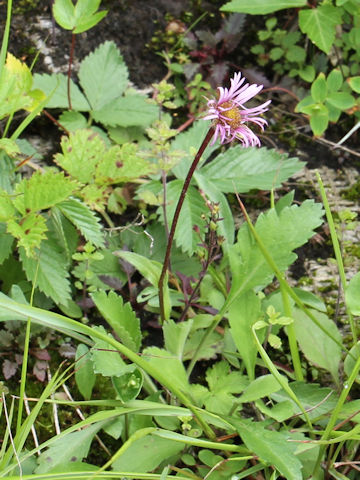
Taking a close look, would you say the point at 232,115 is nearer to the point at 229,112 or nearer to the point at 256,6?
the point at 229,112

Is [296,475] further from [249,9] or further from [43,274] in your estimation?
[249,9]

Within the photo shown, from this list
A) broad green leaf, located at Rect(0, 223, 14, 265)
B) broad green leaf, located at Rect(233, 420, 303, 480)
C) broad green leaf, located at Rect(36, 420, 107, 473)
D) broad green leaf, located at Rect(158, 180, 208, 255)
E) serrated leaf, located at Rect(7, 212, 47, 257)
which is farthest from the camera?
broad green leaf, located at Rect(158, 180, 208, 255)

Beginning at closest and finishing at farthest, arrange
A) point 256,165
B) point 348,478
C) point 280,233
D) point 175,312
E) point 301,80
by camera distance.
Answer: point 348,478 < point 280,233 < point 175,312 < point 256,165 < point 301,80

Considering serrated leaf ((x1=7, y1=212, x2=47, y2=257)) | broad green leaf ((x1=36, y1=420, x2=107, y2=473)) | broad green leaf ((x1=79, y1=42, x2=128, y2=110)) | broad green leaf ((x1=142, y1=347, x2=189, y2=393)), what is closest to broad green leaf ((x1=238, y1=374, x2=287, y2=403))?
broad green leaf ((x1=142, y1=347, x2=189, y2=393))

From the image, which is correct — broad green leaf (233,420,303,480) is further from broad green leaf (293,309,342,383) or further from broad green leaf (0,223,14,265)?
broad green leaf (0,223,14,265)

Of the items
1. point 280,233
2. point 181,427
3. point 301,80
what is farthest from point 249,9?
point 181,427

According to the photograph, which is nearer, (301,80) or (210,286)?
(210,286)

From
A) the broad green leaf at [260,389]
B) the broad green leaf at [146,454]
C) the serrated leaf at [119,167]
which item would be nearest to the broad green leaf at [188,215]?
the serrated leaf at [119,167]
